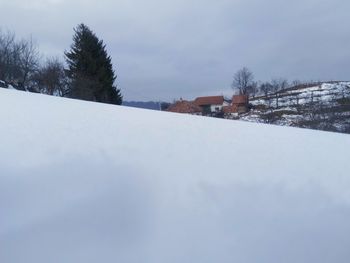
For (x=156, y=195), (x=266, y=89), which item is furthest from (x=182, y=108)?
(x=156, y=195)

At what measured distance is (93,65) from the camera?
22.5m

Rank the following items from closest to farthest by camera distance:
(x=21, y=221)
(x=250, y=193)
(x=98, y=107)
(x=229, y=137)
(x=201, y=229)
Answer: (x=21, y=221), (x=201, y=229), (x=250, y=193), (x=229, y=137), (x=98, y=107)

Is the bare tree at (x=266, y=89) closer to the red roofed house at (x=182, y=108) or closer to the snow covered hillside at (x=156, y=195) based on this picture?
the red roofed house at (x=182, y=108)

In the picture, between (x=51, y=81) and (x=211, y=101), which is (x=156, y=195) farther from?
(x=211, y=101)

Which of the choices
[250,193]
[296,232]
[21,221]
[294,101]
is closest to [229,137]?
[250,193]

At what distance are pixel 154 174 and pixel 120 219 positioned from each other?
0.19m

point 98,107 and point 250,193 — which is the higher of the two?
point 98,107

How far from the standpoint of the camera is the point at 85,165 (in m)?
1.13

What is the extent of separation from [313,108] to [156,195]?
42.3 feet

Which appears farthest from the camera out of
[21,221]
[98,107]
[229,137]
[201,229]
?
[98,107]

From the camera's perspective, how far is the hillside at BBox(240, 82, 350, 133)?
1046 cm

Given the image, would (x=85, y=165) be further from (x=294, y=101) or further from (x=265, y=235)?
(x=294, y=101)

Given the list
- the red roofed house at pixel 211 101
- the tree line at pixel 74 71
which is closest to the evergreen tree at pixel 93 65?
the tree line at pixel 74 71

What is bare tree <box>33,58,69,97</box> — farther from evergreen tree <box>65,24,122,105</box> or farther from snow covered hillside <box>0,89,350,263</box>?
snow covered hillside <box>0,89,350,263</box>
